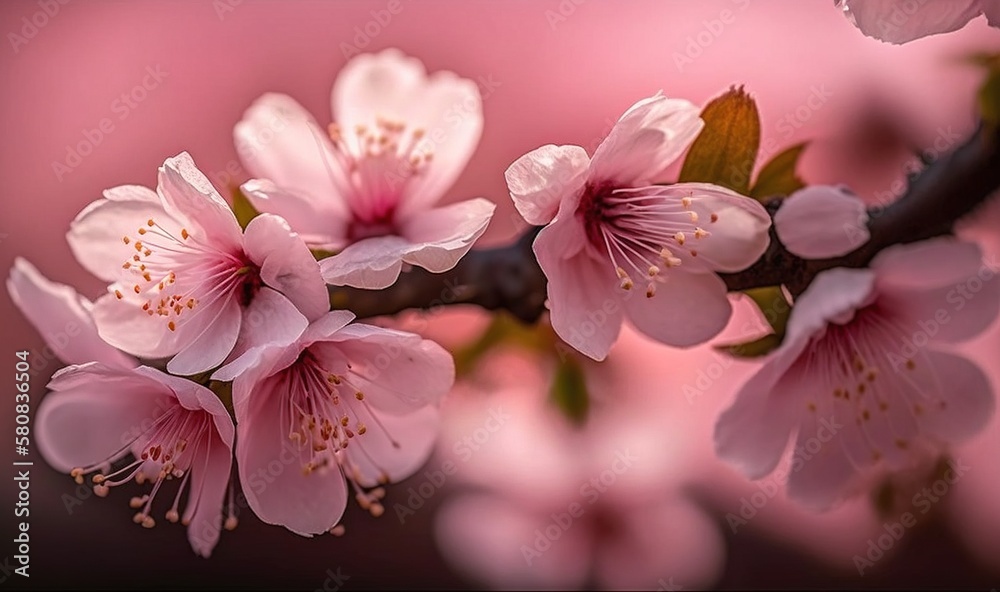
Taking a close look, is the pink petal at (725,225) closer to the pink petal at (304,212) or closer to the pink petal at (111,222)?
the pink petal at (304,212)

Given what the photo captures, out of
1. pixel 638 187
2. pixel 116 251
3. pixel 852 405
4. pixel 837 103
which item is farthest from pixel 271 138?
pixel 837 103

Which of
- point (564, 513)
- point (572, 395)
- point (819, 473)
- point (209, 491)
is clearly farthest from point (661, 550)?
point (209, 491)

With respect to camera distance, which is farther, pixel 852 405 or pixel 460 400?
pixel 460 400

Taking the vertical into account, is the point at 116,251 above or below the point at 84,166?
above

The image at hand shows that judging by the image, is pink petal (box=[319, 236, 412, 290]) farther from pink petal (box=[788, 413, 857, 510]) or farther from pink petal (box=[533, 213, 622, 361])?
pink petal (box=[788, 413, 857, 510])

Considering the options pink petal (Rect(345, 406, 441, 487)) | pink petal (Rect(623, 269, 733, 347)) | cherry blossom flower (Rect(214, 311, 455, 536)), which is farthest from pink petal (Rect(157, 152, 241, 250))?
pink petal (Rect(623, 269, 733, 347))

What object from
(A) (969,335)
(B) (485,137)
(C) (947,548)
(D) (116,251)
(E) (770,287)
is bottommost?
(C) (947,548)

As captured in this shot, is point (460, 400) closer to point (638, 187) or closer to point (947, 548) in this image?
point (638, 187)
